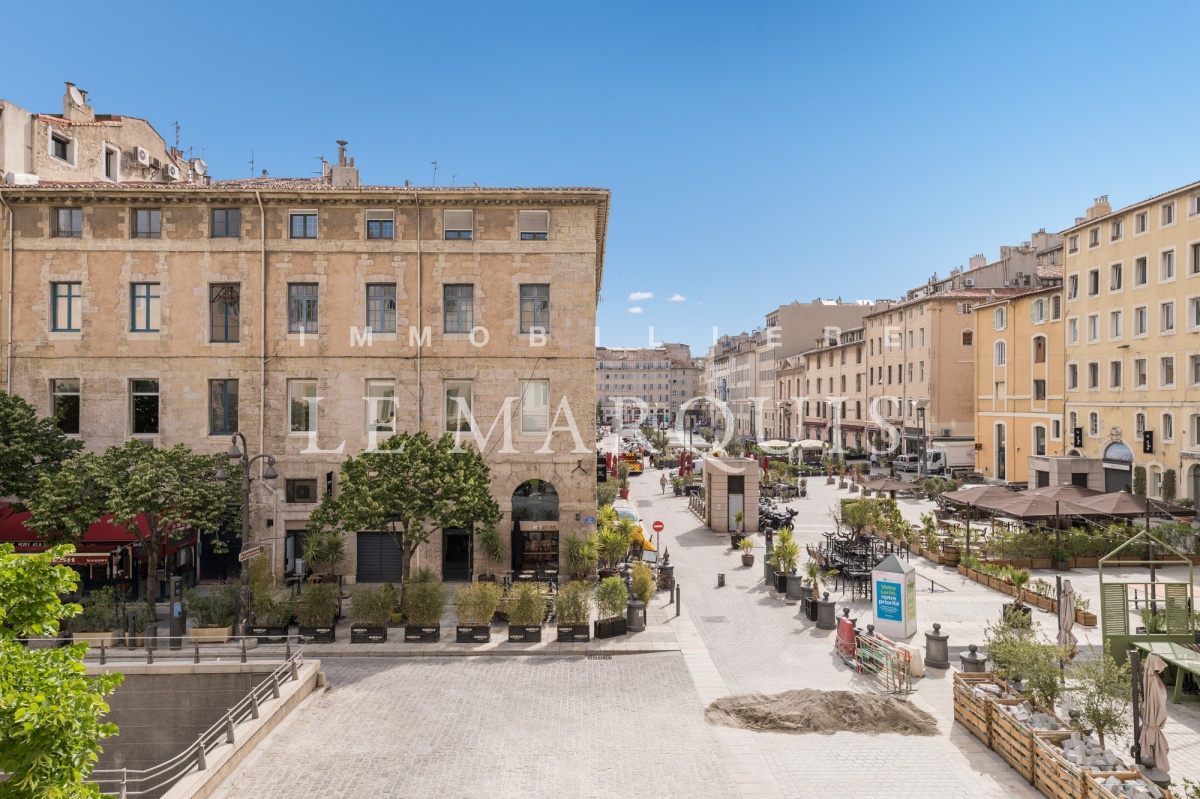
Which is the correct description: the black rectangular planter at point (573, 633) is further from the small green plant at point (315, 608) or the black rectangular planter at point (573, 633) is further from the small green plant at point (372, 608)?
the small green plant at point (315, 608)

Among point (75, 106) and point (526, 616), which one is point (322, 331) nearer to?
point (526, 616)

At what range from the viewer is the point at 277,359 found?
25.4 m

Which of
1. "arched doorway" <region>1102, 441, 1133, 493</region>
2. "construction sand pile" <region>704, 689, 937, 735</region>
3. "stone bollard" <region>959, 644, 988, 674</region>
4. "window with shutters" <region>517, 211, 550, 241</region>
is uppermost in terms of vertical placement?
"window with shutters" <region>517, 211, 550, 241</region>

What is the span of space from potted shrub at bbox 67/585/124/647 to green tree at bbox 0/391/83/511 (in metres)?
4.41

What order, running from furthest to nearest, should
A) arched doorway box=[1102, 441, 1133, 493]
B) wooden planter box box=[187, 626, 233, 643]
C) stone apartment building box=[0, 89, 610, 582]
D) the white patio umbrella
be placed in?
arched doorway box=[1102, 441, 1133, 493] → stone apartment building box=[0, 89, 610, 582] → wooden planter box box=[187, 626, 233, 643] → the white patio umbrella

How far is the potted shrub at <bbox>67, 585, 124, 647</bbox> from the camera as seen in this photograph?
728 inches

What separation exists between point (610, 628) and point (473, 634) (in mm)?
3627

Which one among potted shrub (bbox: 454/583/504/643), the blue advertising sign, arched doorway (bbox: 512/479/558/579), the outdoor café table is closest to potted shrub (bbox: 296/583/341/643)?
potted shrub (bbox: 454/583/504/643)

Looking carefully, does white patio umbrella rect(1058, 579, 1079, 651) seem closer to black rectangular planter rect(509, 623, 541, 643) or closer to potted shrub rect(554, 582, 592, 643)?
potted shrub rect(554, 582, 592, 643)

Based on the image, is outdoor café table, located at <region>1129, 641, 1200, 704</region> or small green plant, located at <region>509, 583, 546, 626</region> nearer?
outdoor café table, located at <region>1129, 641, 1200, 704</region>

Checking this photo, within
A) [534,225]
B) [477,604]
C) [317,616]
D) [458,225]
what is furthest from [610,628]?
[458,225]

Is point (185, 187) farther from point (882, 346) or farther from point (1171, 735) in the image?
point (882, 346)

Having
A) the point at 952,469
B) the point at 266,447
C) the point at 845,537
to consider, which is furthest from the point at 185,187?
the point at 952,469

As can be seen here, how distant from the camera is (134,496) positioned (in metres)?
19.5
